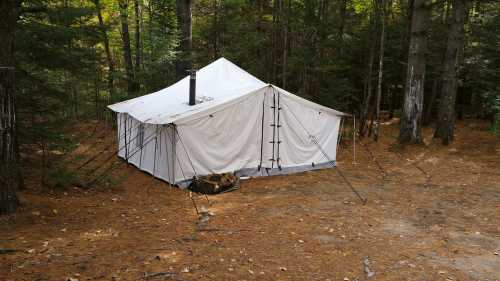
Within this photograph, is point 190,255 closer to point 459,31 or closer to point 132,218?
point 132,218

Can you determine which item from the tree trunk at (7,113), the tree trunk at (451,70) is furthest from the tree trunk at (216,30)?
the tree trunk at (7,113)

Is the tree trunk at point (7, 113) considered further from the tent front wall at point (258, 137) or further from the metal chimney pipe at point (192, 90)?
the metal chimney pipe at point (192, 90)

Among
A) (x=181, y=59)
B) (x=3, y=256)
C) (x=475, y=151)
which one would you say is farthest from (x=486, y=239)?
(x=181, y=59)

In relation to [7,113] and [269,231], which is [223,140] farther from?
[7,113]

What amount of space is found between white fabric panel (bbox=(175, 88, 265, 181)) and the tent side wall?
294 mm

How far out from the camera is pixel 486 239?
5469 mm

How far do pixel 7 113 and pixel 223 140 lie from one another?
4.84 metres

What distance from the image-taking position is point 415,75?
11.7 meters

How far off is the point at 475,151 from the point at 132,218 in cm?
1004

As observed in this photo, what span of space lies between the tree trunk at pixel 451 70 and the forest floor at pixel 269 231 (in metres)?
2.97

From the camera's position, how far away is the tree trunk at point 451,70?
11664mm

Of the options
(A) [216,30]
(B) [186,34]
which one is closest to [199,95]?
(B) [186,34]

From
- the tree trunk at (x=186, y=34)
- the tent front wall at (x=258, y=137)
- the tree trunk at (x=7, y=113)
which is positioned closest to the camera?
the tree trunk at (x=7, y=113)

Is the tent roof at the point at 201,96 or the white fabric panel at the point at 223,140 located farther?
the tent roof at the point at 201,96
